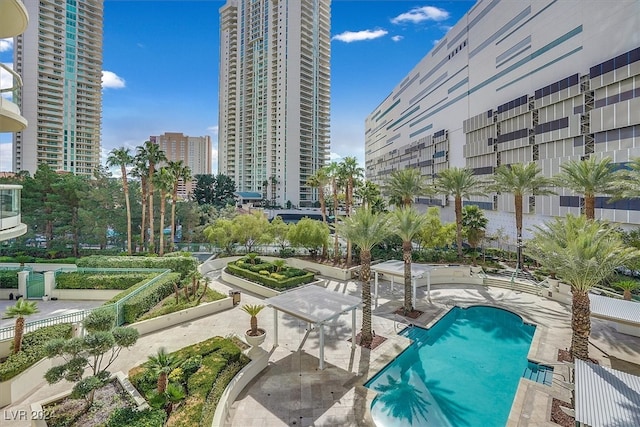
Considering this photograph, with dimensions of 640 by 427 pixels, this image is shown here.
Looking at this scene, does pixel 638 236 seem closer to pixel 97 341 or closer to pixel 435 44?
pixel 97 341

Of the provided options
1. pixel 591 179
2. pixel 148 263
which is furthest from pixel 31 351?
pixel 591 179

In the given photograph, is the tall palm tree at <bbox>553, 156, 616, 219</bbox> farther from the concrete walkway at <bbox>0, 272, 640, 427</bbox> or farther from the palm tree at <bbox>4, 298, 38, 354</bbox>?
the palm tree at <bbox>4, 298, 38, 354</bbox>

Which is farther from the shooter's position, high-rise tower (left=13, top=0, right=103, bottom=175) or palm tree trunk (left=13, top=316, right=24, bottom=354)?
high-rise tower (left=13, top=0, right=103, bottom=175)

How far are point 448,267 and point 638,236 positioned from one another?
12418 mm

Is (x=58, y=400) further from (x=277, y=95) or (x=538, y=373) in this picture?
(x=277, y=95)

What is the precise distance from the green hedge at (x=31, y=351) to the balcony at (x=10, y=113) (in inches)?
287

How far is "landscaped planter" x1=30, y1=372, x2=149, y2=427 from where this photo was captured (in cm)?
866

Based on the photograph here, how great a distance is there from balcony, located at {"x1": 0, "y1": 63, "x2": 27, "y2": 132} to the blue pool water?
14.2 m

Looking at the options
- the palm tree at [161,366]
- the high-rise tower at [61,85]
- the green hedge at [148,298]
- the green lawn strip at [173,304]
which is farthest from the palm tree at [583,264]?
the high-rise tower at [61,85]

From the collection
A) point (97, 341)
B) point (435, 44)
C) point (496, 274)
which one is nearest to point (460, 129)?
point (435, 44)

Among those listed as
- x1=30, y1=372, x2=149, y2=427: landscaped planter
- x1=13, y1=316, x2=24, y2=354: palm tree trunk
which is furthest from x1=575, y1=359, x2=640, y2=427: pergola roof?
x1=13, y1=316, x2=24, y2=354: palm tree trunk

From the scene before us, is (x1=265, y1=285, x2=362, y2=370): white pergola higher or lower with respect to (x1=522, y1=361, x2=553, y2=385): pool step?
higher

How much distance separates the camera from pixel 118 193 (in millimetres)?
35875

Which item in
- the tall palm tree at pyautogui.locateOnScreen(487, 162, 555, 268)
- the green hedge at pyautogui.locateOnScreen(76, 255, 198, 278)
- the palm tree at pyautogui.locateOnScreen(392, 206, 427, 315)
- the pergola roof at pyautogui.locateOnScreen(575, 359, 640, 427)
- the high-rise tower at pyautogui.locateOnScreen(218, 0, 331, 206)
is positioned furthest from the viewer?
the high-rise tower at pyautogui.locateOnScreen(218, 0, 331, 206)
